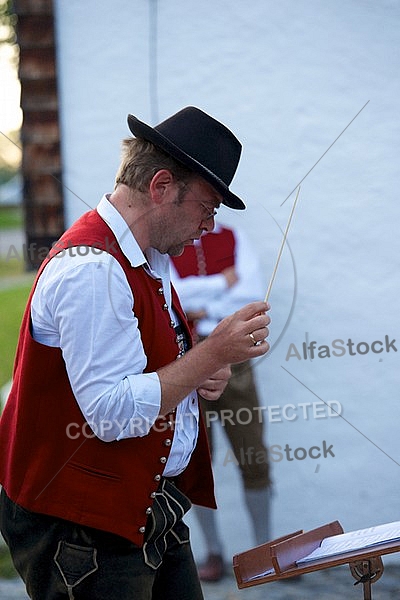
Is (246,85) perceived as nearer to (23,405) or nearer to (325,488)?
(325,488)

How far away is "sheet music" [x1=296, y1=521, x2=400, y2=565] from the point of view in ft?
5.90

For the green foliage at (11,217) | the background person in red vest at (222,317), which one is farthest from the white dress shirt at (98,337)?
the green foliage at (11,217)

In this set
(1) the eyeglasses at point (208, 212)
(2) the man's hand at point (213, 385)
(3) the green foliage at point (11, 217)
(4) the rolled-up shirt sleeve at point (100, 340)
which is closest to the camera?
(4) the rolled-up shirt sleeve at point (100, 340)

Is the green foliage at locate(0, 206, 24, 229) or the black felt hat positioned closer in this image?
the black felt hat

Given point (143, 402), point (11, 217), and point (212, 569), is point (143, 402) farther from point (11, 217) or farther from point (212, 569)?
point (212, 569)

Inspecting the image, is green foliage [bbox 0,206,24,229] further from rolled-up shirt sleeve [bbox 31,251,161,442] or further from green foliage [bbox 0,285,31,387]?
rolled-up shirt sleeve [bbox 31,251,161,442]

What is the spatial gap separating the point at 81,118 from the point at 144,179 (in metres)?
1.61

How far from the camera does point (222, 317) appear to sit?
9.37 ft

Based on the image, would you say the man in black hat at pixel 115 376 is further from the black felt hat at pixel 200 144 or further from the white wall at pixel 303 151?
the white wall at pixel 303 151

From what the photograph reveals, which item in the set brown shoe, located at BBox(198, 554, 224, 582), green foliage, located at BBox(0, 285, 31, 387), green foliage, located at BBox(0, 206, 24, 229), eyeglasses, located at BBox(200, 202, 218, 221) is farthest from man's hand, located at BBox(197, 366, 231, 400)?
brown shoe, located at BBox(198, 554, 224, 582)

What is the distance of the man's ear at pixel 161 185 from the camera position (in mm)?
1808

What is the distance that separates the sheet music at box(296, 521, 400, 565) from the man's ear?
2.57 feet

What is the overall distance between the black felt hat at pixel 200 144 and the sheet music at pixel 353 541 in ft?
2.39

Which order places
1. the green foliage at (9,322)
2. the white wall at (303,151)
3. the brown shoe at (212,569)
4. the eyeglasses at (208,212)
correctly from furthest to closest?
the brown shoe at (212,569) → the white wall at (303,151) → the green foliage at (9,322) → the eyeglasses at (208,212)
